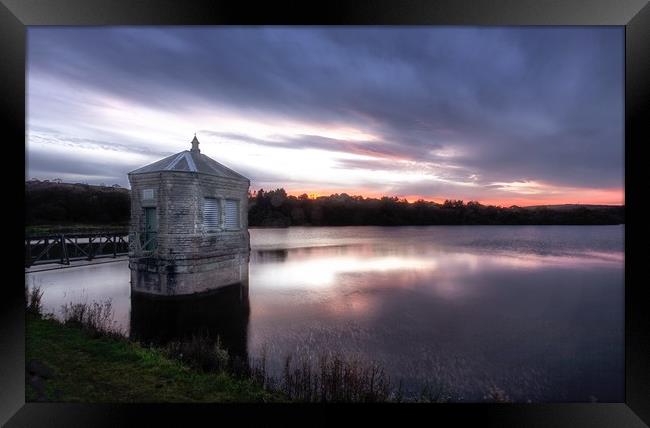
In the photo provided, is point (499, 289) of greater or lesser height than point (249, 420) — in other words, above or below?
below

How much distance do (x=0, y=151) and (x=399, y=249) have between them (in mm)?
38003

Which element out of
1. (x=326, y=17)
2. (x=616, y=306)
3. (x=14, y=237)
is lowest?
(x=616, y=306)

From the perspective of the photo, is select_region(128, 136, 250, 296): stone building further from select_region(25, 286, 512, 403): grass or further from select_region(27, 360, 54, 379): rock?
select_region(27, 360, 54, 379): rock

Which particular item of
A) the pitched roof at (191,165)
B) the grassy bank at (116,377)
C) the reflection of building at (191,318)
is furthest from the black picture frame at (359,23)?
the pitched roof at (191,165)

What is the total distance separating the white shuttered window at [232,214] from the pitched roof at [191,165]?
1224mm

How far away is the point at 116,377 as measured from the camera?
5.90 m

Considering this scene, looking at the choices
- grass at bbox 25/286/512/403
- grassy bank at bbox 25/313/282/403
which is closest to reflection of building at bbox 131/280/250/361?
grass at bbox 25/286/512/403

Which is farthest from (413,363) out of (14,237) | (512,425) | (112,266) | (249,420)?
(112,266)

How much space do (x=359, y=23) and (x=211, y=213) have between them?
10.4 m

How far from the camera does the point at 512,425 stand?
16.2 ft

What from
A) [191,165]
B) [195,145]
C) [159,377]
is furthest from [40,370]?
[195,145]

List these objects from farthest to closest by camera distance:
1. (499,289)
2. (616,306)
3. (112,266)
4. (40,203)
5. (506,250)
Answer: (506,250) < (40,203) < (112,266) < (499,289) < (616,306)

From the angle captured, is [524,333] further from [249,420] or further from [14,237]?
[14,237]

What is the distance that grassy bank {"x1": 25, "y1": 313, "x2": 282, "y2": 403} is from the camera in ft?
17.5
